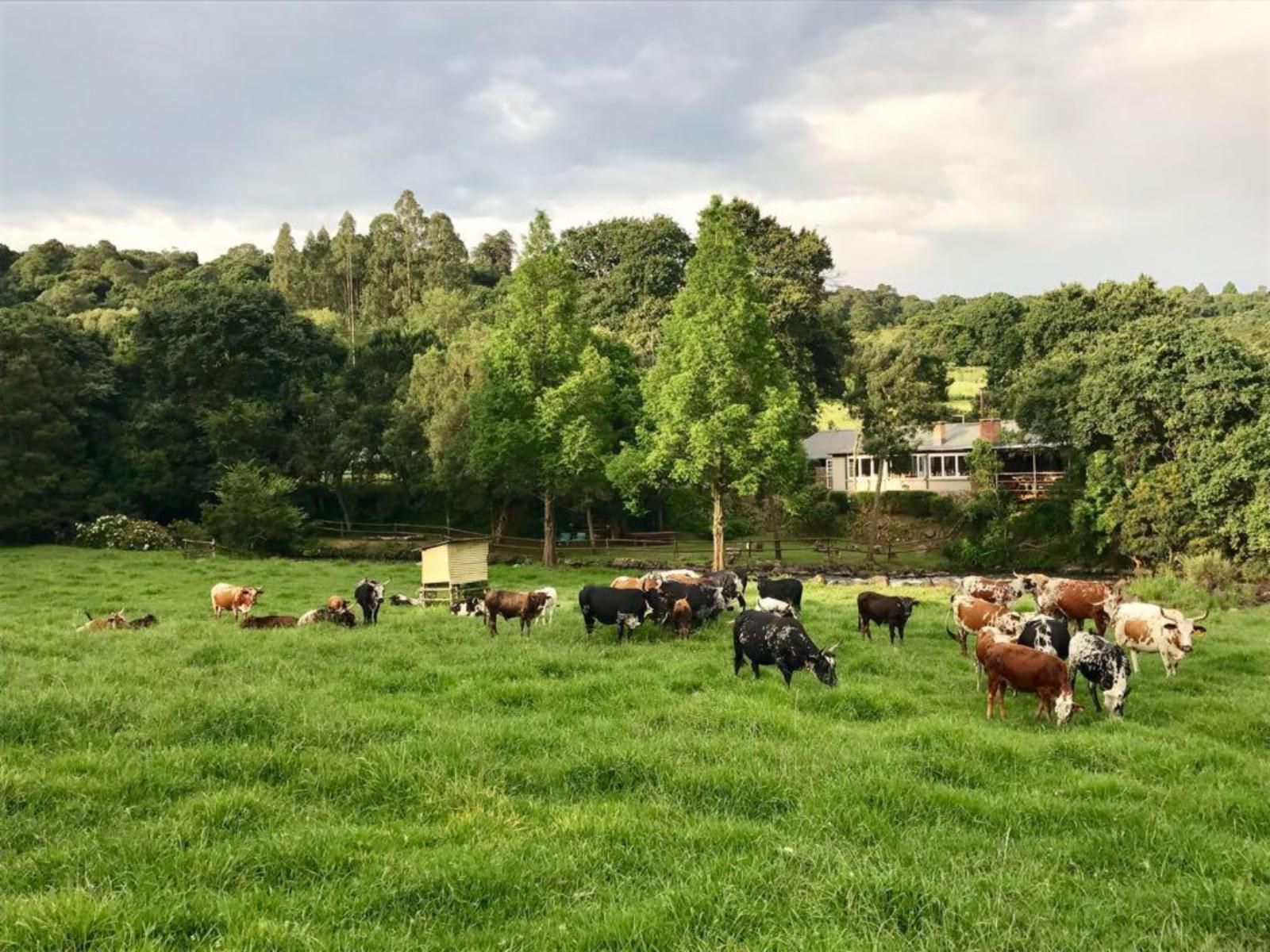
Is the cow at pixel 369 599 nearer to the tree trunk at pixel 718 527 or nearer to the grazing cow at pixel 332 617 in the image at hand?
the grazing cow at pixel 332 617

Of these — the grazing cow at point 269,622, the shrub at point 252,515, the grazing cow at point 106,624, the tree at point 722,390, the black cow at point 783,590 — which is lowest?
the grazing cow at point 269,622

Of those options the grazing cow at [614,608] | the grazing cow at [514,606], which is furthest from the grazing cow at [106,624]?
the grazing cow at [614,608]

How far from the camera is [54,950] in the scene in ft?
14.5

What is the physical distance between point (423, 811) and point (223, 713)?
3.19 meters

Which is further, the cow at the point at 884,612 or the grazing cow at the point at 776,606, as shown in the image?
the cow at the point at 884,612

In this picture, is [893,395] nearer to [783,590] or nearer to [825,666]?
[783,590]

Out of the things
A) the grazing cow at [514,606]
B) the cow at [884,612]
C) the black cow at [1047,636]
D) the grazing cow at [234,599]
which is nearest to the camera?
the black cow at [1047,636]

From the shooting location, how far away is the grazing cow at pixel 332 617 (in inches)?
626

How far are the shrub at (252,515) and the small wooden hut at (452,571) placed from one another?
18.8 m

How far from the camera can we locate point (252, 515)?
116 ft

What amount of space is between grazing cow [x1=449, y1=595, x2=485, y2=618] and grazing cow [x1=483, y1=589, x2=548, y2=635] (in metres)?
1.95

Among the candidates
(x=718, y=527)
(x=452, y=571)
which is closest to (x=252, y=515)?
(x=452, y=571)

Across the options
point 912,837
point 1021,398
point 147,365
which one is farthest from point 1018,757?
point 147,365

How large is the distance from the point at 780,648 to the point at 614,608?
13.3 feet
